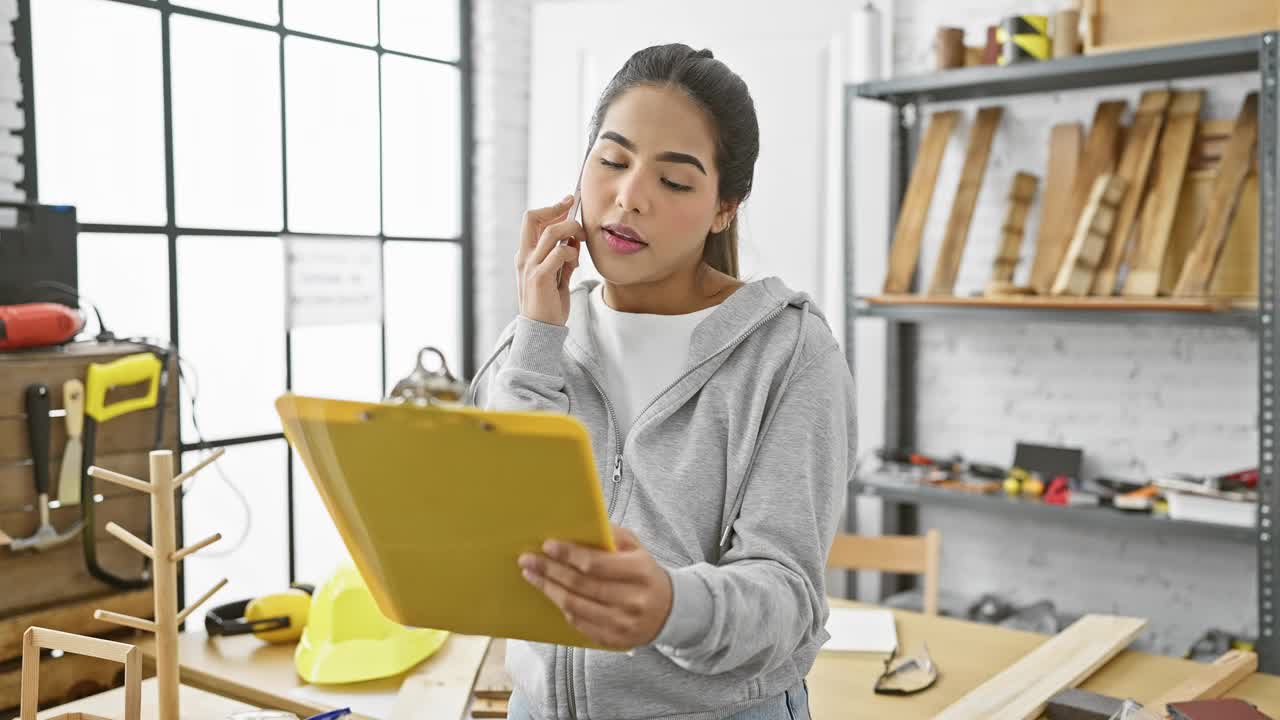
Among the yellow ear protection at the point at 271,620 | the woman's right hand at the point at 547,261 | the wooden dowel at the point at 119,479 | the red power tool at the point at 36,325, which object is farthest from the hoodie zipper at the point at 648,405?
the red power tool at the point at 36,325

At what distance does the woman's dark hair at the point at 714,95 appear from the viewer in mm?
1099

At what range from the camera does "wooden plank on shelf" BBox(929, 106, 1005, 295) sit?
3.40 m

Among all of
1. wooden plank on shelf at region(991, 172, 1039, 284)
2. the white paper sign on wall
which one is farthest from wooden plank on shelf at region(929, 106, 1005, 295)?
the white paper sign on wall

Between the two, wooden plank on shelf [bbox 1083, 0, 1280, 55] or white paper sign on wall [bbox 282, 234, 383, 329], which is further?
white paper sign on wall [bbox 282, 234, 383, 329]

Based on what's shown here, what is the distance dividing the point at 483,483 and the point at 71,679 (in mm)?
1406

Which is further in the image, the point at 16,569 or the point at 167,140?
the point at 167,140

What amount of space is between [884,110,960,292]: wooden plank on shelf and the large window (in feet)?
5.03

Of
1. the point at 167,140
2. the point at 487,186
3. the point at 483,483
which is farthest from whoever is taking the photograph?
the point at 487,186

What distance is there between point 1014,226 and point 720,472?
102 inches

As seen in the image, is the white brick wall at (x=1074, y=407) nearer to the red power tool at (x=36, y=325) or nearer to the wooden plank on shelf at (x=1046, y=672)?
the wooden plank on shelf at (x=1046, y=672)

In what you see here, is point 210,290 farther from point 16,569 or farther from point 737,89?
point 737,89

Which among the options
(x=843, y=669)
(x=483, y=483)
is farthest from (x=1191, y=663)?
(x=483, y=483)

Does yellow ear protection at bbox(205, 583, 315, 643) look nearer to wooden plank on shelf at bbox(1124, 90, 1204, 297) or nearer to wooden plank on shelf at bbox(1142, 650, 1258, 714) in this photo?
wooden plank on shelf at bbox(1142, 650, 1258, 714)

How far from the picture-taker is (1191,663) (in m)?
1.75
